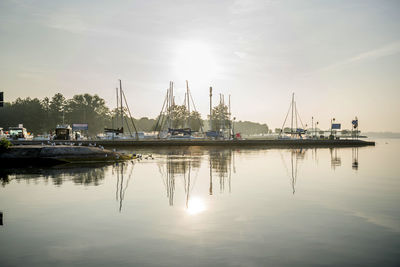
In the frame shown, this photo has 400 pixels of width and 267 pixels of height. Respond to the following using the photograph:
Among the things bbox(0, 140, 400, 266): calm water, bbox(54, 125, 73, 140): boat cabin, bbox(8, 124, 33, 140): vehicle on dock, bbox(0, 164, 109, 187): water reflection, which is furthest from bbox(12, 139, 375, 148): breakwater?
bbox(0, 140, 400, 266): calm water

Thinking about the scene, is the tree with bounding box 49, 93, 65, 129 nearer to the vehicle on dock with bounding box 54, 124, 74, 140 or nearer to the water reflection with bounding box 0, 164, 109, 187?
the vehicle on dock with bounding box 54, 124, 74, 140

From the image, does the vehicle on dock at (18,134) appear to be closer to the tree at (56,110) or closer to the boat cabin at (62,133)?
the boat cabin at (62,133)

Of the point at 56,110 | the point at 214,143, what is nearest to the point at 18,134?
the point at 214,143

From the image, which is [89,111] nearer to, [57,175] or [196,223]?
[57,175]

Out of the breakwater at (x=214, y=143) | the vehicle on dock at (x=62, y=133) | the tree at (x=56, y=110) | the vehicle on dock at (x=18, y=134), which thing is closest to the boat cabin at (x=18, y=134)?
the vehicle on dock at (x=18, y=134)

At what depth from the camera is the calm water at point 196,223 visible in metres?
10.3

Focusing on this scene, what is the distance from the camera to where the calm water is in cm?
1033

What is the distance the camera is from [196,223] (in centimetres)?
1407

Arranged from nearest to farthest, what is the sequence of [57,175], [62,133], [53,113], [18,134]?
1. [57,175]
2. [62,133]
3. [18,134]
4. [53,113]

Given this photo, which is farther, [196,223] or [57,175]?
[57,175]

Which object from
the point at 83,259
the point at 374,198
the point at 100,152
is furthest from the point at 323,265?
the point at 100,152

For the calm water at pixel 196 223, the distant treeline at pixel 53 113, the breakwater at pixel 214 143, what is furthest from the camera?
the distant treeline at pixel 53 113

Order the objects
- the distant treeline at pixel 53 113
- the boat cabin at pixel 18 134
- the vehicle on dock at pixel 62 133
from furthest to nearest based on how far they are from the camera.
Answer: the distant treeline at pixel 53 113 → the boat cabin at pixel 18 134 → the vehicle on dock at pixel 62 133

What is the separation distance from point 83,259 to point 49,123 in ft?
504
